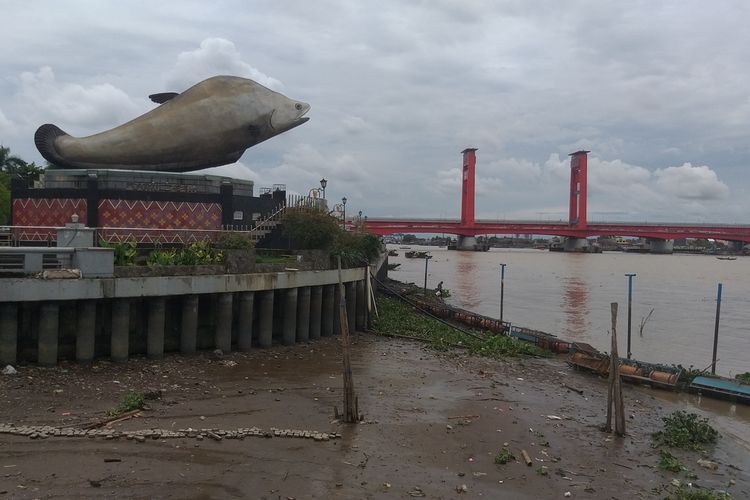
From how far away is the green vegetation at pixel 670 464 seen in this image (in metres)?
11.4

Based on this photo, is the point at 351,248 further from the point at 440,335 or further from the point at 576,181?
the point at 576,181

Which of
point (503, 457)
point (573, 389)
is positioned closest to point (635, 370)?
point (573, 389)

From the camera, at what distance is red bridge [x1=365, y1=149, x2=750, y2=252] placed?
9606cm

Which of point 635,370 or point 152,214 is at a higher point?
point 152,214

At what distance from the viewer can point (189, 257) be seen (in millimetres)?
18109

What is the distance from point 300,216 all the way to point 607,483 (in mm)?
16475

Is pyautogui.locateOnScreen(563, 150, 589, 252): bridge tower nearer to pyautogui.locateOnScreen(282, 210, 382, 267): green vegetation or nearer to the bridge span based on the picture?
the bridge span

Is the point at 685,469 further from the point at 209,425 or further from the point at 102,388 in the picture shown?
the point at 102,388

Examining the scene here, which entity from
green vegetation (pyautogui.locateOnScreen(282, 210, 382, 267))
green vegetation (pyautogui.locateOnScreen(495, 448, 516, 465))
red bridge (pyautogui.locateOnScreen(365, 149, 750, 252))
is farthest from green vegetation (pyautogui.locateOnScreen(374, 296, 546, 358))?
red bridge (pyautogui.locateOnScreen(365, 149, 750, 252))

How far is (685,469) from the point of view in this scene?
1148 centimetres

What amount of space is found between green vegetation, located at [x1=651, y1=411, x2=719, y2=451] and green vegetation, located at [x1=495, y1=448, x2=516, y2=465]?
3737 mm

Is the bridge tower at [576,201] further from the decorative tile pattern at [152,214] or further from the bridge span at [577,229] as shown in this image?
the decorative tile pattern at [152,214]

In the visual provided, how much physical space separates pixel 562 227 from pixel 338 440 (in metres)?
107

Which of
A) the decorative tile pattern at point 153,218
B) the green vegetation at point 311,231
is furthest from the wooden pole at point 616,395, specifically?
the decorative tile pattern at point 153,218
